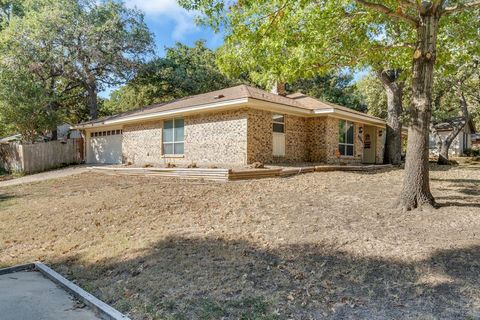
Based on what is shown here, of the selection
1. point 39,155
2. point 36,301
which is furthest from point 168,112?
point 36,301

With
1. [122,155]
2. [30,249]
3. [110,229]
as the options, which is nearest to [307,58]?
[110,229]

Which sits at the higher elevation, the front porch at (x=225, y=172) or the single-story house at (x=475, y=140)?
the single-story house at (x=475, y=140)

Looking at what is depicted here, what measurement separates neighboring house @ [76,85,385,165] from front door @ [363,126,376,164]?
0.34ft

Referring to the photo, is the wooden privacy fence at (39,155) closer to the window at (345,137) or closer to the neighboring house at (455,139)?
the window at (345,137)

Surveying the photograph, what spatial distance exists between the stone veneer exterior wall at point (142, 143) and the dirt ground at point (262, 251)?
26.7 feet

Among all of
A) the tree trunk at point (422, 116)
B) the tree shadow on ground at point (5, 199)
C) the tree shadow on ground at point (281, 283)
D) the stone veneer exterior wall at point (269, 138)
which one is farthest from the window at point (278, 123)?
the tree shadow on ground at point (281, 283)

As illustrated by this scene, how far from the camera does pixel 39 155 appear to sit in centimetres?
2052

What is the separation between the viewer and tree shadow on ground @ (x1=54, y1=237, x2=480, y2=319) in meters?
3.56

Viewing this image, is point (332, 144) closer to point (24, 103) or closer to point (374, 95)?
point (374, 95)

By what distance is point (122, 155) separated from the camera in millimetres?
19828

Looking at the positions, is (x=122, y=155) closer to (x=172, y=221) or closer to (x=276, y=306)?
(x=172, y=221)

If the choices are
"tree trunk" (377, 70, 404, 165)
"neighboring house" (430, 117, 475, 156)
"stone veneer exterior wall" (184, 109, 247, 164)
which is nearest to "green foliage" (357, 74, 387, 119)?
"neighboring house" (430, 117, 475, 156)

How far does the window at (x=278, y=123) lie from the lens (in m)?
15.1

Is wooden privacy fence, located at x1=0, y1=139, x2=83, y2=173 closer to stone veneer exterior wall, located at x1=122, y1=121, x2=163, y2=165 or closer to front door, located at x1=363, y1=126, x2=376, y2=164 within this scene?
stone veneer exterior wall, located at x1=122, y1=121, x2=163, y2=165
